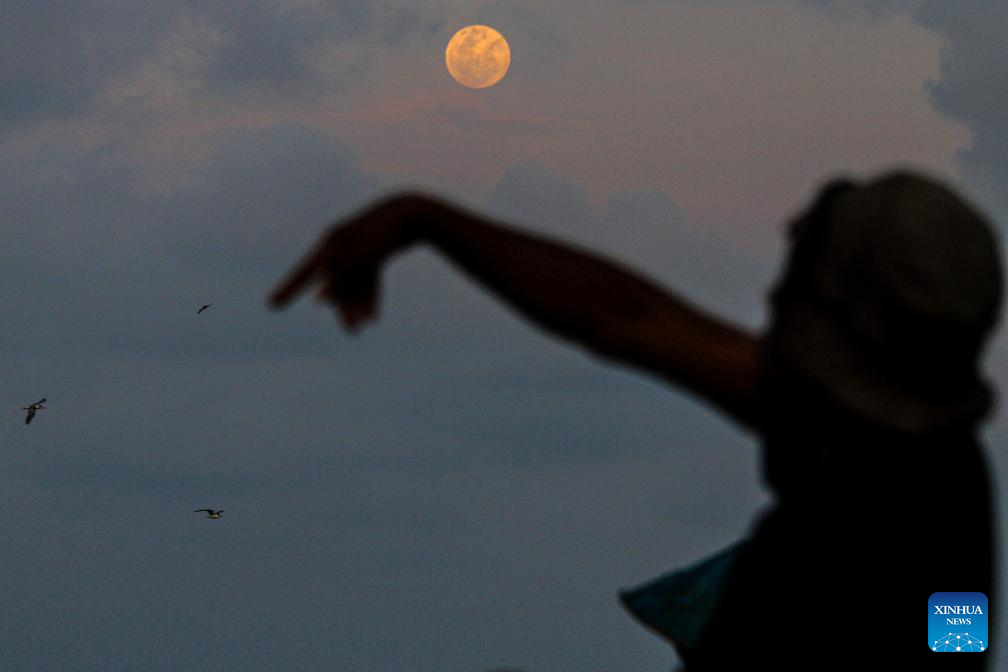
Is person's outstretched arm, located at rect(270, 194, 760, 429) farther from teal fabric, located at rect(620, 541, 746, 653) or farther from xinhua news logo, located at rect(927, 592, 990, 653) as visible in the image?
teal fabric, located at rect(620, 541, 746, 653)

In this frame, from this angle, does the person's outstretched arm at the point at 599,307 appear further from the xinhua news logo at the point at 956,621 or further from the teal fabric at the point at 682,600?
the teal fabric at the point at 682,600

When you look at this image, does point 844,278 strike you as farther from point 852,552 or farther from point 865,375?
point 852,552

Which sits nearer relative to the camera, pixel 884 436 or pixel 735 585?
pixel 884 436

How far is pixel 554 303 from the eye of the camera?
4.02 meters

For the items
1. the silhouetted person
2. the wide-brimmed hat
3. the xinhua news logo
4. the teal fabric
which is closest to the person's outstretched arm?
the silhouetted person

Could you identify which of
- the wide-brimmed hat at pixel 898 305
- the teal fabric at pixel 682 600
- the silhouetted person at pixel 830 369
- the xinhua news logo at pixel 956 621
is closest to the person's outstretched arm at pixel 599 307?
the silhouetted person at pixel 830 369

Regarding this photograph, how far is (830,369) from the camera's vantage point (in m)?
3.74

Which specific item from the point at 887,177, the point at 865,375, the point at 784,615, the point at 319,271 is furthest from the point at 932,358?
the point at 319,271

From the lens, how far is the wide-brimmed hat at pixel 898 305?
3.63 m

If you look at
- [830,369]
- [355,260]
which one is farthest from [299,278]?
[830,369]

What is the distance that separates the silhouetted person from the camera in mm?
3674

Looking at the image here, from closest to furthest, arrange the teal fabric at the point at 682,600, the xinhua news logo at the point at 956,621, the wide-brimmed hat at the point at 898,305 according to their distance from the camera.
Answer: the wide-brimmed hat at the point at 898,305
the xinhua news logo at the point at 956,621
the teal fabric at the point at 682,600

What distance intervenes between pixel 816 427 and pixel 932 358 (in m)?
0.35

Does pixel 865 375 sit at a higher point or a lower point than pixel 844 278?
lower
